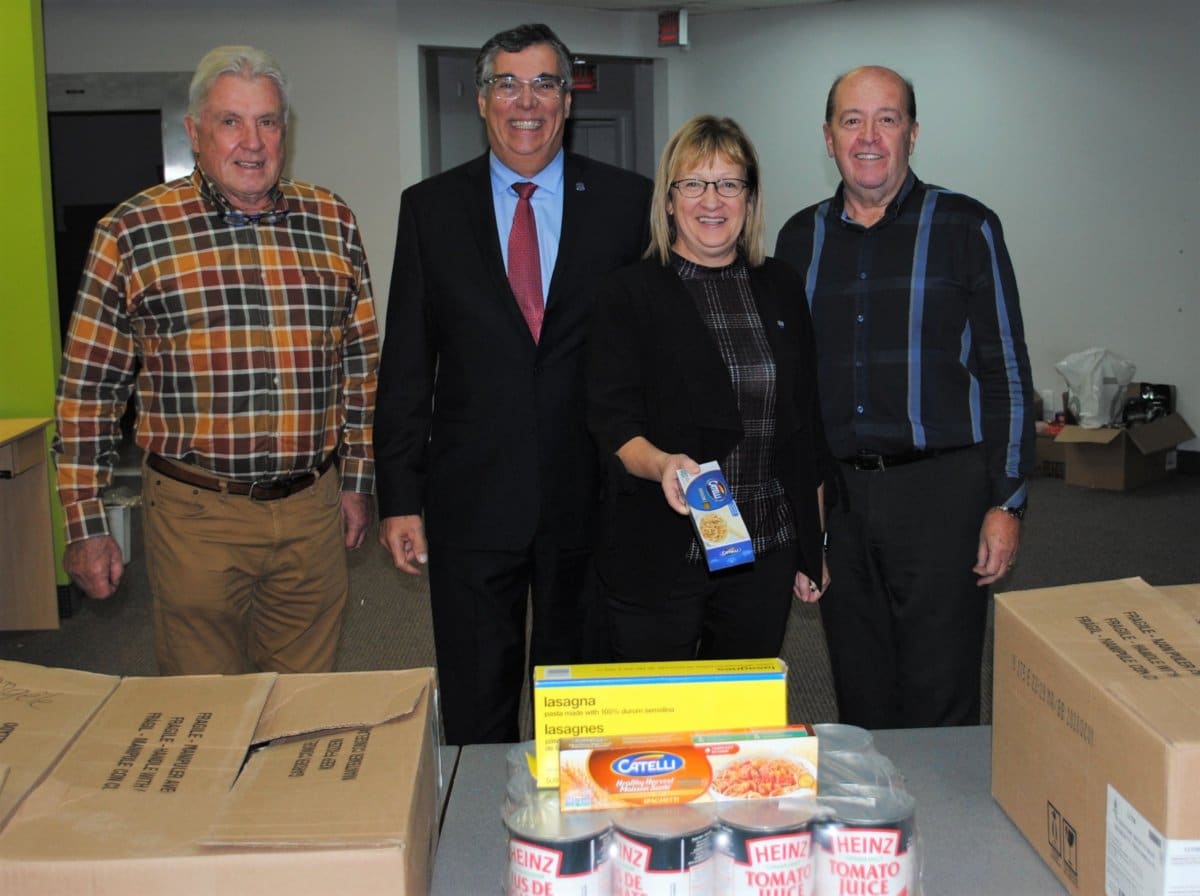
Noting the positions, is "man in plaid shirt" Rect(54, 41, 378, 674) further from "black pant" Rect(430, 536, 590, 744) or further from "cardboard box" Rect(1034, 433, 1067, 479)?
"cardboard box" Rect(1034, 433, 1067, 479)

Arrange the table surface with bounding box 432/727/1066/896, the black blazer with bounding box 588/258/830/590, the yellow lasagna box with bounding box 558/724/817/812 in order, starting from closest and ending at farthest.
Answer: the yellow lasagna box with bounding box 558/724/817/812
the table surface with bounding box 432/727/1066/896
the black blazer with bounding box 588/258/830/590

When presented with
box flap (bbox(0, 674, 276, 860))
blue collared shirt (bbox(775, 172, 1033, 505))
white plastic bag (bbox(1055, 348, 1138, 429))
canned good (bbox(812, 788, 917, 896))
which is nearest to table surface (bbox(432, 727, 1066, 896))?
canned good (bbox(812, 788, 917, 896))

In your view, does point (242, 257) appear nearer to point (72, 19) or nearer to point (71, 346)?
point (71, 346)

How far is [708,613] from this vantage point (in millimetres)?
2143

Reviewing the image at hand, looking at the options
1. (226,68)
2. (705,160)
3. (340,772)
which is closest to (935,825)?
(340,772)

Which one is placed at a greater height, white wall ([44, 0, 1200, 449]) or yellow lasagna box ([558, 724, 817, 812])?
white wall ([44, 0, 1200, 449])

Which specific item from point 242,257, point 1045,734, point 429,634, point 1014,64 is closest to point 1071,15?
point 1014,64

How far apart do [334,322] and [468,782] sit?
1118 millimetres

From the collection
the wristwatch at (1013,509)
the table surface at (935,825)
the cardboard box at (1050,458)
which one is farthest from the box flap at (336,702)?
the cardboard box at (1050,458)

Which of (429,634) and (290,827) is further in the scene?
(429,634)

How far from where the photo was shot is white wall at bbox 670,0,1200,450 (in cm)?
714

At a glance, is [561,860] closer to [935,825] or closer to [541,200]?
[935,825]

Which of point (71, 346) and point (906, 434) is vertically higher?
point (71, 346)

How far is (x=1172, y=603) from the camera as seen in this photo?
54.7 inches
